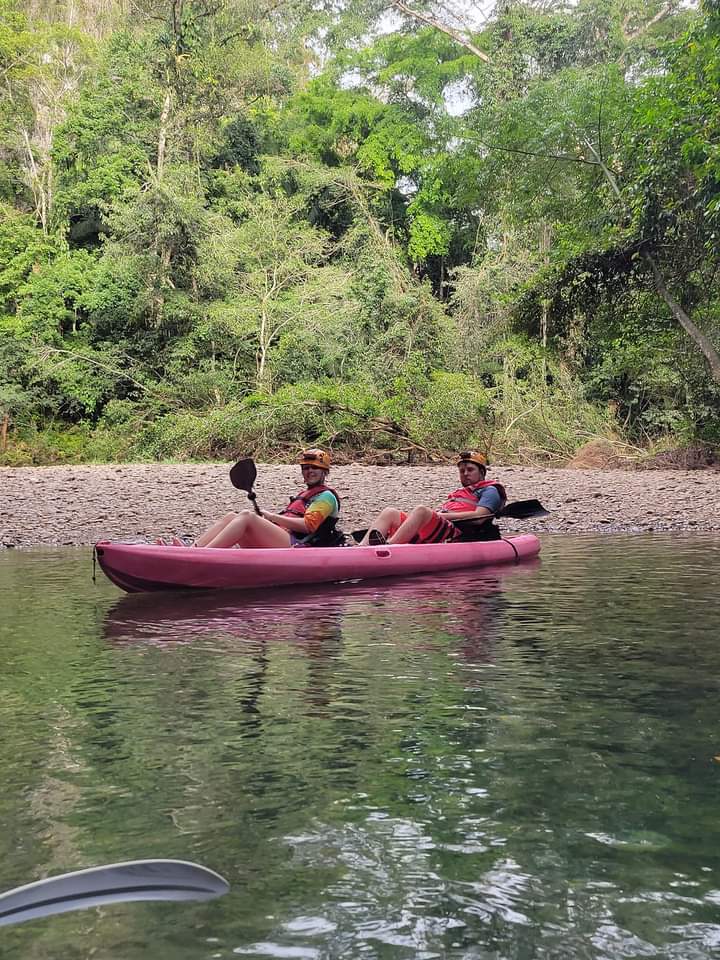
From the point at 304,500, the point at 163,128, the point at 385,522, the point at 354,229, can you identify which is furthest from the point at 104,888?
the point at 354,229

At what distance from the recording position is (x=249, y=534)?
7633mm

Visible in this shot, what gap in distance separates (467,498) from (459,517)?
19 centimetres

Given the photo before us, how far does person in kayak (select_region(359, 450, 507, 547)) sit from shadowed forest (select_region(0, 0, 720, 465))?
6.46 meters

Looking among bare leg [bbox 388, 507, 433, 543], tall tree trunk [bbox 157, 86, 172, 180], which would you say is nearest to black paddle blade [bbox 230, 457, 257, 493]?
bare leg [bbox 388, 507, 433, 543]

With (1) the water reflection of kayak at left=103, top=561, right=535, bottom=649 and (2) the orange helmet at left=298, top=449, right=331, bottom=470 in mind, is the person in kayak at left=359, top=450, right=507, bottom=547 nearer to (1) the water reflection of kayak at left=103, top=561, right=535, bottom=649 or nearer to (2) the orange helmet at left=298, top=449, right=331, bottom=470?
(1) the water reflection of kayak at left=103, top=561, right=535, bottom=649

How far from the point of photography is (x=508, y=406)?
1909 cm

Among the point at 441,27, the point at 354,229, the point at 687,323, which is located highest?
the point at 441,27

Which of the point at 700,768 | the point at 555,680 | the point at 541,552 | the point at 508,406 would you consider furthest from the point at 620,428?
the point at 700,768

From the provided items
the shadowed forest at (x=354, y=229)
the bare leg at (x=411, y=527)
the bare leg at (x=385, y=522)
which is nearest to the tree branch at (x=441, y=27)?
the shadowed forest at (x=354, y=229)

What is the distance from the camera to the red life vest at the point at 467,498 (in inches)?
344

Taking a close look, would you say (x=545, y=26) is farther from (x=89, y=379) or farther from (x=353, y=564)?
(x=353, y=564)

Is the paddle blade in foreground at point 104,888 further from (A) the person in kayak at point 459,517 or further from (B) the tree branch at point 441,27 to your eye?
(B) the tree branch at point 441,27

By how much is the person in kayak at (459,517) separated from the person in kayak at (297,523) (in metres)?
0.55

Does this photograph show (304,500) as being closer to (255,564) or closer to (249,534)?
(249,534)
